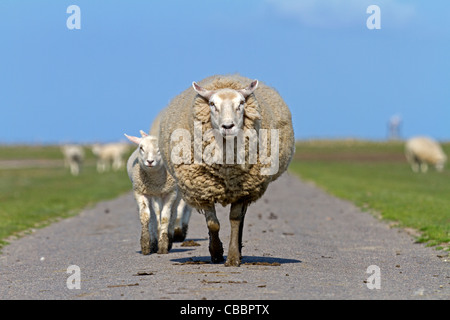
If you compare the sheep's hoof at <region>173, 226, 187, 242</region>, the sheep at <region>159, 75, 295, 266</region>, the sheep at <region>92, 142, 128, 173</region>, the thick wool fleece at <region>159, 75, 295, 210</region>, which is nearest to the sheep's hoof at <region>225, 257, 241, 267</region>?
the sheep at <region>159, 75, 295, 266</region>

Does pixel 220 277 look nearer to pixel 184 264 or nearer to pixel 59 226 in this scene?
pixel 184 264

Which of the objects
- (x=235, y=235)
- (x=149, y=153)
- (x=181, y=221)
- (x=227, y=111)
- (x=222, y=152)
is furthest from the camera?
(x=181, y=221)

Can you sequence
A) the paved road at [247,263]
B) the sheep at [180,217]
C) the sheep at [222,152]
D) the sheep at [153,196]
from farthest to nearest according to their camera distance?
the sheep at [180,217], the sheep at [153,196], the sheep at [222,152], the paved road at [247,263]

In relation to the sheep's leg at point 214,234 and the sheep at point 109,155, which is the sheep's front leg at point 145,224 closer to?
the sheep's leg at point 214,234

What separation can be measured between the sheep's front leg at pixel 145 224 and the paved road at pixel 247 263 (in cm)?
32

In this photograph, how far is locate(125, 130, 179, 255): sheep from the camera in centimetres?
1222

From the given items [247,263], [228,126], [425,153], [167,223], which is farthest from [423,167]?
[228,126]

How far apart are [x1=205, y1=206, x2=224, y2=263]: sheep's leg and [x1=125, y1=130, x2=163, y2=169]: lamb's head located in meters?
2.17

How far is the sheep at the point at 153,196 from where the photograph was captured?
40.1ft

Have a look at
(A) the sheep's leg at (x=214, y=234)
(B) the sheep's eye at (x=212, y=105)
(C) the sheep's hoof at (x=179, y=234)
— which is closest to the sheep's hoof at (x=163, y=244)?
(C) the sheep's hoof at (x=179, y=234)

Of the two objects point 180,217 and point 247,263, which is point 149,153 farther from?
point 247,263

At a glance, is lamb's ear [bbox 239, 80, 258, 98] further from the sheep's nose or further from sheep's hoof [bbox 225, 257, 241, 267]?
sheep's hoof [bbox 225, 257, 241, 267]

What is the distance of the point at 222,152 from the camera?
32.4ft

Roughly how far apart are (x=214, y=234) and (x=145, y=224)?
220 centimetres
